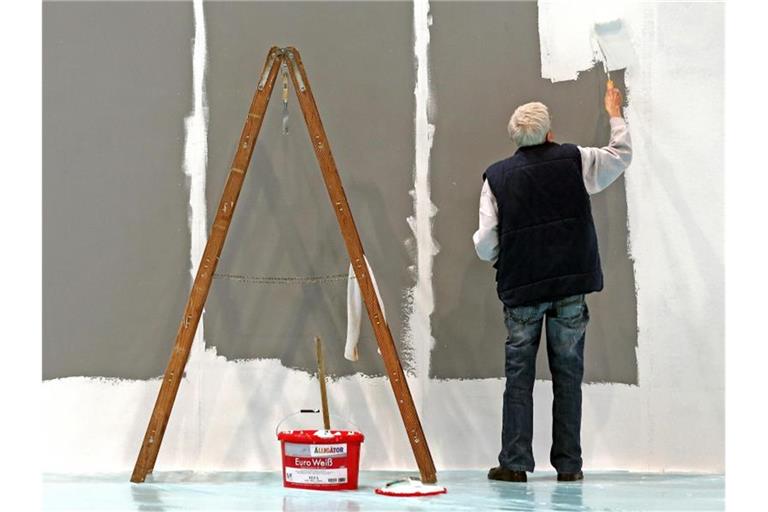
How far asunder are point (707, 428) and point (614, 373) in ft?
1.33

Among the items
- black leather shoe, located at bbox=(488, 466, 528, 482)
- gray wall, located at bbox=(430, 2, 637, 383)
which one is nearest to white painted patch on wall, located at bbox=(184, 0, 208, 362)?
gray wall, located at bbox=(430, 2, 637, 383)

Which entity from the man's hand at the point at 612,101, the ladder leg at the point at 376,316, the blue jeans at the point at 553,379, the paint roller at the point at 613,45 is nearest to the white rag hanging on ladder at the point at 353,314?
the ladder leg at the point at 376,316

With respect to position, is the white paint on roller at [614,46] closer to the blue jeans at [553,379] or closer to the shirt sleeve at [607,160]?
the shirt sleeve at [607,160]

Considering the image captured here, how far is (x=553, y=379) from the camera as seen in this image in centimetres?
354

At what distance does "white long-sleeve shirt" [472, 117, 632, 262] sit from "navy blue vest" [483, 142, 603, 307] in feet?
0.13

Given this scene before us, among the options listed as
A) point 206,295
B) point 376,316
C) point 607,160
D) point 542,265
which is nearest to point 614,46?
point 607,160

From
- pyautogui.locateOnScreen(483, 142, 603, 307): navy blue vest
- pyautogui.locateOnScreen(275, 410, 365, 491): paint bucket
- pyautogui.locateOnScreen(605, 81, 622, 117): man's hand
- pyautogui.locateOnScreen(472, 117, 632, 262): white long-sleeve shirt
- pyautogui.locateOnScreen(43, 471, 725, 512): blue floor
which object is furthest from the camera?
pyautogui.locateOnScreen(605, 81, 622, 117): man's hand

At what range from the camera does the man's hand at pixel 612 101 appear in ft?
12.4

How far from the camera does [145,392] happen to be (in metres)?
3.87

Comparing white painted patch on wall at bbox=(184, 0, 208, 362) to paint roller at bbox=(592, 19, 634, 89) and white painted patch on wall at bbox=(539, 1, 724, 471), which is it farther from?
paint roller at bbox=(592, 19, 634, 89)

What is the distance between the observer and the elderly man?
11.3 ft

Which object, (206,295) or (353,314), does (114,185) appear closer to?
(206,295)

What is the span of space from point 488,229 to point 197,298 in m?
1.05

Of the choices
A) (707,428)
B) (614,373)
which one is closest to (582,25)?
(614,373)
